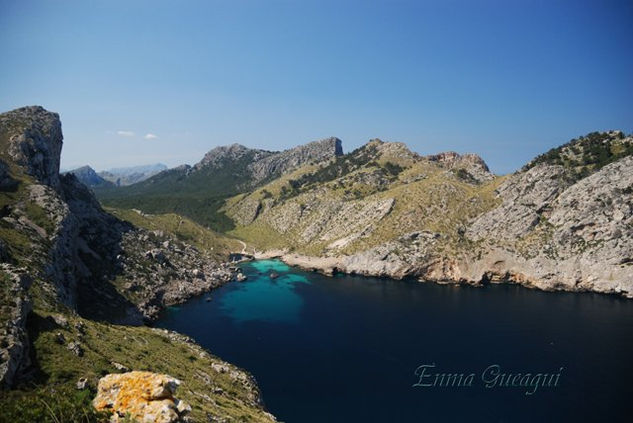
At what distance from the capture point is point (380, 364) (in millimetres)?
85938

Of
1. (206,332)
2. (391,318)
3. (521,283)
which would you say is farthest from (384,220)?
(206,332)

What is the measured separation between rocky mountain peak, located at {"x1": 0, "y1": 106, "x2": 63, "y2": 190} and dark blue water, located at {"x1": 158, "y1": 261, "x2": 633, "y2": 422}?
62.0 meters

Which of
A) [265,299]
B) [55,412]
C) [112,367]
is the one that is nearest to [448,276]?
[265,299]

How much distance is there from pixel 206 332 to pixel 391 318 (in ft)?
173

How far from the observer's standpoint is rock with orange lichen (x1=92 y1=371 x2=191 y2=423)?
1803 cm

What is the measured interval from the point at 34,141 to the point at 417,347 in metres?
134

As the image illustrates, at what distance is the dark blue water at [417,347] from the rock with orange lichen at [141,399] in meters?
52.5

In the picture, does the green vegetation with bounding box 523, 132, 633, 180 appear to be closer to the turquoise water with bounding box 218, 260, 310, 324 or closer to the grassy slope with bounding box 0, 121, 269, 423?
the turquoise water with bounding box 218, 260, 310, 324

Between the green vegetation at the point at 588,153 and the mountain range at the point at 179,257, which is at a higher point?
the green vegetation at the point at 588,153

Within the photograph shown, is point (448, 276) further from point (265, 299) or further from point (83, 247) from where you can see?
point (83, 247)

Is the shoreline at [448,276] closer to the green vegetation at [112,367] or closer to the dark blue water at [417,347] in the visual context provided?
the dark blue water at [417,347]

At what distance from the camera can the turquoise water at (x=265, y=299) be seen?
121 m

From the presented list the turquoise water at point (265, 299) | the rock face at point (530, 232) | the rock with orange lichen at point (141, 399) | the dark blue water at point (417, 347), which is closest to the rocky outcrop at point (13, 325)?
the rock with orange lichen at point (141, 399)

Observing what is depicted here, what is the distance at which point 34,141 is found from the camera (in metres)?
128
